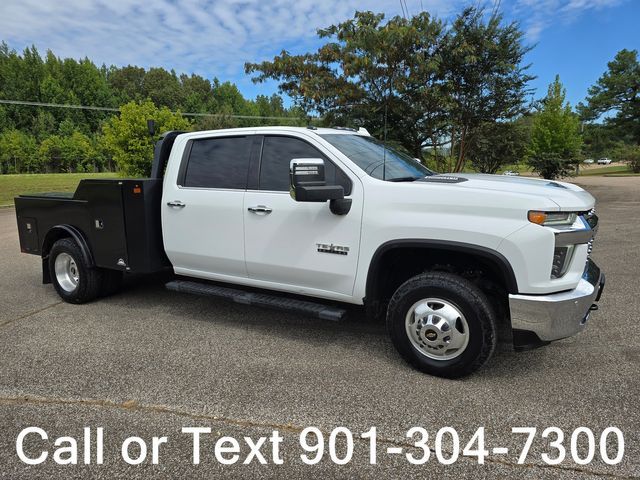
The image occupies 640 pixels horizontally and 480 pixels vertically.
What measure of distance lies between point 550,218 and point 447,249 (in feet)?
2.27

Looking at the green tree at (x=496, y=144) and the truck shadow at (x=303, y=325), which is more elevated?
the green tree at (x=496, y=144)

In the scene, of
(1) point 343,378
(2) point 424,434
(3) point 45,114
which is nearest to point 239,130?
(1) point 343,378

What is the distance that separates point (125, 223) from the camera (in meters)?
4.71

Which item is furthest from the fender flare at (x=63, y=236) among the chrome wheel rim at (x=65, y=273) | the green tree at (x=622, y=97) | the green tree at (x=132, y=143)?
the green tree at (x=622, y=97)

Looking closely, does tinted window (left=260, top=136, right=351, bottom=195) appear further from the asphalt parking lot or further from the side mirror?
the asphalt parking lot

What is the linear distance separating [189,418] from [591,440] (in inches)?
96.8

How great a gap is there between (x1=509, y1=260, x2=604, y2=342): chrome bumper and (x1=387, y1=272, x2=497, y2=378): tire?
0.64 feet

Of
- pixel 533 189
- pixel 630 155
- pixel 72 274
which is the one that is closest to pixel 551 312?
pixel 533 189

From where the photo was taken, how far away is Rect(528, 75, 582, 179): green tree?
29656 millimetres

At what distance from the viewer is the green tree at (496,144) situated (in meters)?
17.5

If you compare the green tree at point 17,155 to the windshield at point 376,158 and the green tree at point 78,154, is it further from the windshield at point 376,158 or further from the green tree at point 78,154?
the windshield at point 376,158

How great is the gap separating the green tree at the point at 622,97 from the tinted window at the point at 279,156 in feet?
205

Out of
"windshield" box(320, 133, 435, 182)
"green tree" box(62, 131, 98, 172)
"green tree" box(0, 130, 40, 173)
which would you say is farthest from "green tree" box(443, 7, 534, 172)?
"green tree" box(62, 131, 98, 172)

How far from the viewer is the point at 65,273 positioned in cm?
553
